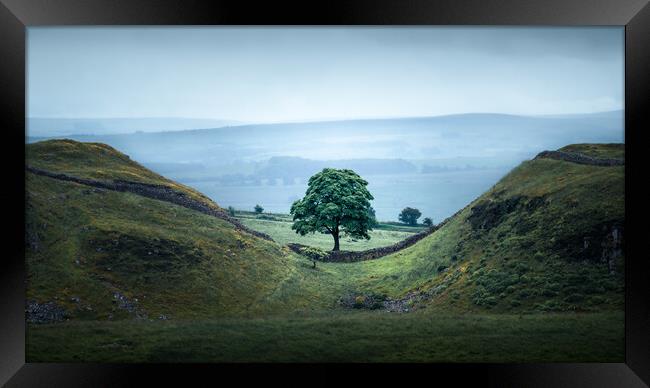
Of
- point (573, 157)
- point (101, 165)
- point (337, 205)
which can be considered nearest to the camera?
point (573, 157)

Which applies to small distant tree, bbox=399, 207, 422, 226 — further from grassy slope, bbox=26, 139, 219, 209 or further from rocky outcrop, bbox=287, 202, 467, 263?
grassy slope, bbox=26, 139, 219, 209

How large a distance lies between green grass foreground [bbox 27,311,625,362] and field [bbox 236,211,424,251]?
151 inches

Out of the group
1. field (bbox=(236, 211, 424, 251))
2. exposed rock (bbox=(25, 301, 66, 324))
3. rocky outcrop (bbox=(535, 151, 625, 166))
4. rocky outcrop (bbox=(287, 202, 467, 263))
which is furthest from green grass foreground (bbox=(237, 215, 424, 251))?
exposed rock (bbox=(25, 301, 66, 324))

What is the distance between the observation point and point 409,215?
22719 mm

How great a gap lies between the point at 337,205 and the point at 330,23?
25.1ft

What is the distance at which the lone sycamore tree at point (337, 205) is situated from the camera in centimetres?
2291

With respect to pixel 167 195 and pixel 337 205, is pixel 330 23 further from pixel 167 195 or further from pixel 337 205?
pixel 167 195

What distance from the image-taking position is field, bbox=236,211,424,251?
2283 cm

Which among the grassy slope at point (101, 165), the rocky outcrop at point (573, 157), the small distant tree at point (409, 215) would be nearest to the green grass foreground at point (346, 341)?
the small distant tree at point (409, 215)

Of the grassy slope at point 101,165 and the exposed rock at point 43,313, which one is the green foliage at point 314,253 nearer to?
the grassy slope at point 101,165

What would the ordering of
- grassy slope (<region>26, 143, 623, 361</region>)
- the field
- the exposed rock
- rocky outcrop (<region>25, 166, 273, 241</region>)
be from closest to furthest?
grassy slope (<region>26, 143, 623, 361</region>), the exposed rock, rocky outcrop (<region>25, 166, 273, 241</region>), the field

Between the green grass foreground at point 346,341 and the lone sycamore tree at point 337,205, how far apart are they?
14.2 feet

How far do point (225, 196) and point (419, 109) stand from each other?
8207 millimetres

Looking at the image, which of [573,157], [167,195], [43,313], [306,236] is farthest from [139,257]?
[573,157]
